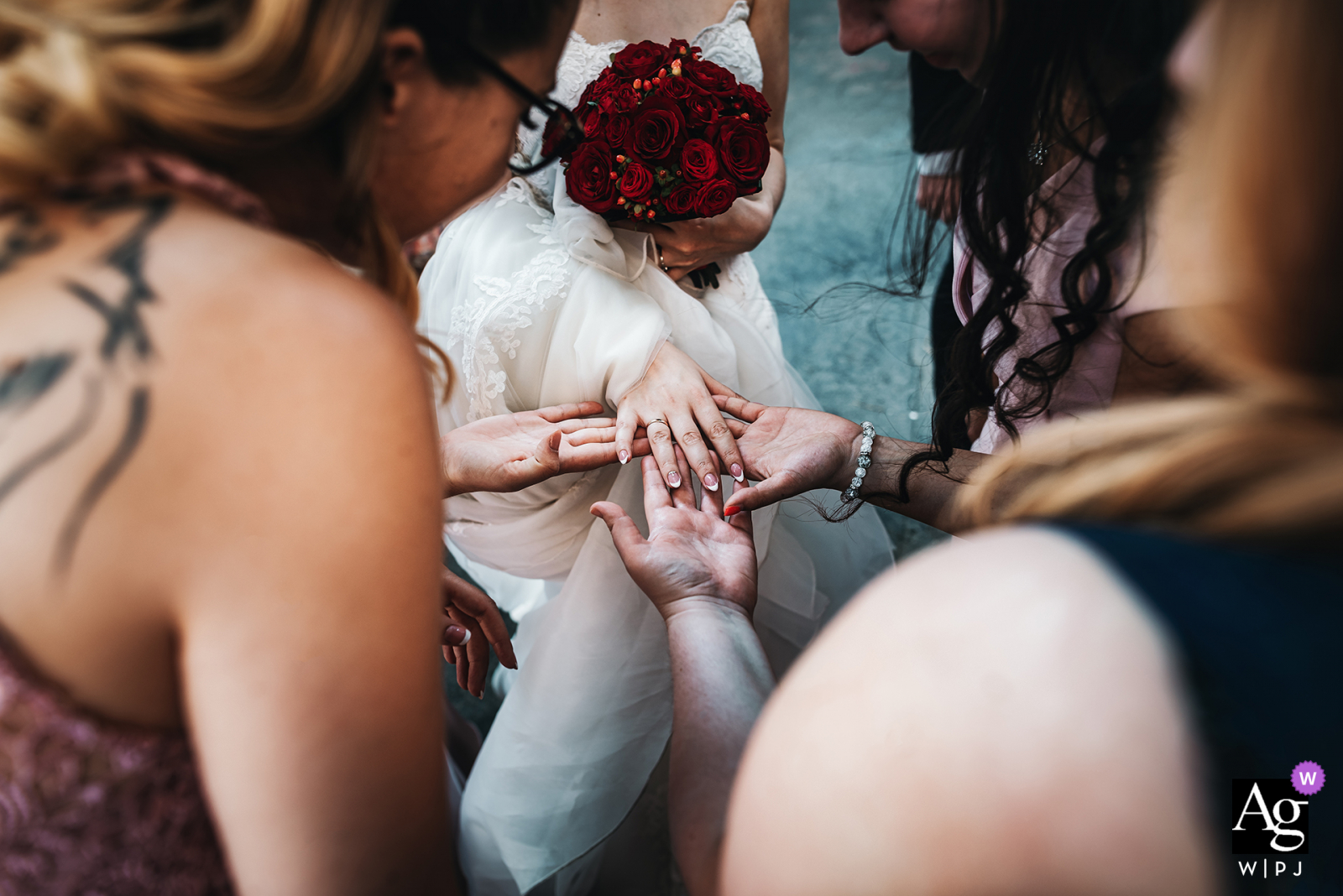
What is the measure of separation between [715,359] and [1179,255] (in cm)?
69

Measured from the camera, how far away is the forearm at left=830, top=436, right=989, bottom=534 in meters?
0.96

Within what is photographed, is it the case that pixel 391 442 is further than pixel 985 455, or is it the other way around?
pixel 985 455

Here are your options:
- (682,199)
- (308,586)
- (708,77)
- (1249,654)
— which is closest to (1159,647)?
(1249,654)

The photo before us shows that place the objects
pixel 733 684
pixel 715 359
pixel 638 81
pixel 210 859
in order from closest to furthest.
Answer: pixel 210 859, pixel 733 684, pixel 638 81, pixel 715 359

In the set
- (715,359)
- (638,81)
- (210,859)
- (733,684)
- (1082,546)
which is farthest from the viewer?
(715,359)

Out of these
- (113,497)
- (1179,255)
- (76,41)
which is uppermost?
(1179,255)

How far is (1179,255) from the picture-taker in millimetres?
500

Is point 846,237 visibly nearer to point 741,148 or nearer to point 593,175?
point 741,148

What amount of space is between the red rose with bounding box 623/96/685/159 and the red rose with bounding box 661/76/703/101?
2cm

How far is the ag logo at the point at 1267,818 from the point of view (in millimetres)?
293

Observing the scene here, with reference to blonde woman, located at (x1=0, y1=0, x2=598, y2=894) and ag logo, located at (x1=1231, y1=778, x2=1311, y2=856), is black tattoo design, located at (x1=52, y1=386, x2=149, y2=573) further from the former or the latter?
ag logo, located at (x1=1231, y1=778, x2=1311, y2=856)

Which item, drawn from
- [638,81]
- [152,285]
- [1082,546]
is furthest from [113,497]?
[638,81]

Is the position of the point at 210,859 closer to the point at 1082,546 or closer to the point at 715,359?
the point at 1082,546

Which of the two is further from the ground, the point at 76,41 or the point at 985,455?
the point at 76,41
